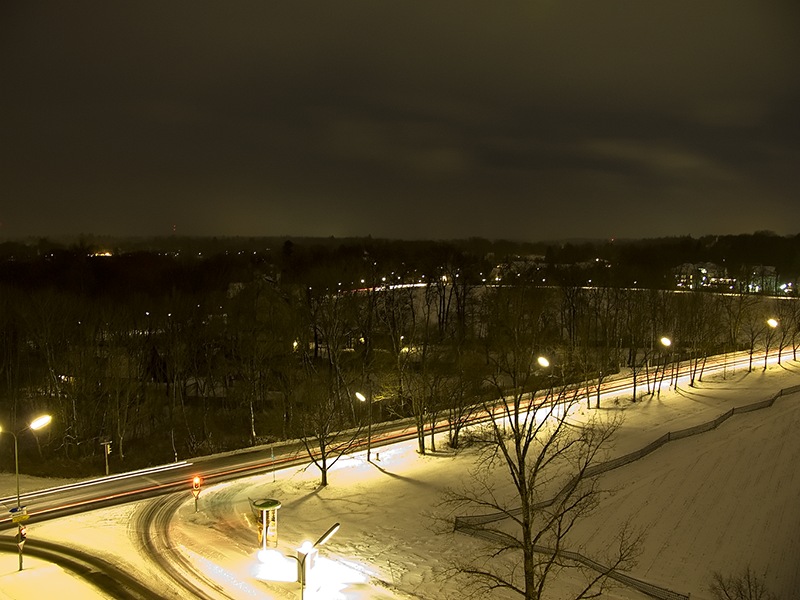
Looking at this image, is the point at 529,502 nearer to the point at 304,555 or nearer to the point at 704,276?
the point at 304,555

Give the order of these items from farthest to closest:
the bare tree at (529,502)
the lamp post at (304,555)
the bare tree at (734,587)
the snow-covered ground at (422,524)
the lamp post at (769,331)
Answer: the lamp post at (769,331) < the snow-covered ground at (422,524) < the bare tree at (734,587) < the bare tree at (529,502) < the lamp post at (304,555)

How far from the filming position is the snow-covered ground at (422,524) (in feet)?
56.5

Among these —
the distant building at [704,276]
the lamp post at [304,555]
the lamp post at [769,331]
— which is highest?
the distant building at [704,276]

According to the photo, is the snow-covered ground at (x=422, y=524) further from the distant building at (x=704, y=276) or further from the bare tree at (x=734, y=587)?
the distant building at (x=704, y=276)

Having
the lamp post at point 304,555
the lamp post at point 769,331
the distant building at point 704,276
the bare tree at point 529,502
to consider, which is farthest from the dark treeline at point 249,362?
the distant building at point 704,276

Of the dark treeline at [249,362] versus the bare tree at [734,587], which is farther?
the dark treeline at [249,362]

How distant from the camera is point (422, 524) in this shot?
21.5m

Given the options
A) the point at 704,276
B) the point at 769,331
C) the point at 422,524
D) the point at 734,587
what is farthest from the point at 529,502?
the point at 704,276

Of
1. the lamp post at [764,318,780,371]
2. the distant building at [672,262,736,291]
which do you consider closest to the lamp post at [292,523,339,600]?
the lamp post at [764,318,780,371]

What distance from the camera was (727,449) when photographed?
29219 millimetres

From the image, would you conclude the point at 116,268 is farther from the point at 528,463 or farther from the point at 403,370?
the point at 528,463

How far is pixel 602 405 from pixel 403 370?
13.9m

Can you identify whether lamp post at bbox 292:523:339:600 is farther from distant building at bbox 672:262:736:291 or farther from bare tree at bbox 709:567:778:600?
distant building at bbox 672:262:736:291

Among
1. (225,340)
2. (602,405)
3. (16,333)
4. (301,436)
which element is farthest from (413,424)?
(16,333)
